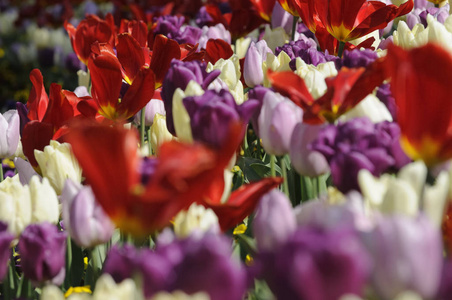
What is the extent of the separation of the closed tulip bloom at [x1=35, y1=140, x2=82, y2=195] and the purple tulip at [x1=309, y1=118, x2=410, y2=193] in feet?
2.18

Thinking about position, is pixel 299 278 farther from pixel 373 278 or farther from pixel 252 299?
pixel 252 299

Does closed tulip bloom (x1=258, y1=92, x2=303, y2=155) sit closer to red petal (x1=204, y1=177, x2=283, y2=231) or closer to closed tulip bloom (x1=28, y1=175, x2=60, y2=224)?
red petal (x1=204, y1=177, x2=283, y2=231)

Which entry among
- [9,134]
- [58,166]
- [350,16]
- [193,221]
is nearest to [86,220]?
[193,221]

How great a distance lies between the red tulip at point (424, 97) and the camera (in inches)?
41.8

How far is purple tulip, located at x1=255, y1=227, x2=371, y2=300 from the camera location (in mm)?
749

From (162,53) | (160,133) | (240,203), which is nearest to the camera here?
(240,203)

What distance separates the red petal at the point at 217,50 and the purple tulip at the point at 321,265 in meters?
1.68

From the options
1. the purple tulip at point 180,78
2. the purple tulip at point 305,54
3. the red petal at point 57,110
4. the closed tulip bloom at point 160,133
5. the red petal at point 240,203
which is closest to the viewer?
the red petal at point 240,203

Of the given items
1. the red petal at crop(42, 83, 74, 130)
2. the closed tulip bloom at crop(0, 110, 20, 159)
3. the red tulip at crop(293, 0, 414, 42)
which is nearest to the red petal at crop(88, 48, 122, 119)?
the red petal at crop(42, 83, 74, 130)

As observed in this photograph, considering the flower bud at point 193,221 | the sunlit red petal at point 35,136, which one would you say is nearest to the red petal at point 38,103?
the sunlit red petal at point 35,136

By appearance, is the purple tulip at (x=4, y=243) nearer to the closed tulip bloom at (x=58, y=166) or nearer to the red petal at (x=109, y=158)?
the red petal at (x=109, y=158)

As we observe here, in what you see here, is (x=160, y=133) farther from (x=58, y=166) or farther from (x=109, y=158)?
(x=109, y=158)

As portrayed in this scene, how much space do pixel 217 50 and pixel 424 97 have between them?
1.43 m

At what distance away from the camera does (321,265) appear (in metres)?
0.75
